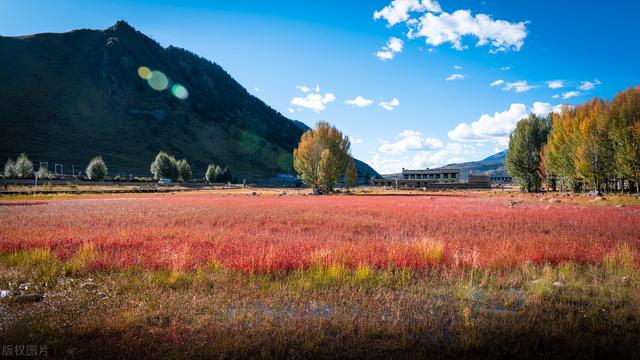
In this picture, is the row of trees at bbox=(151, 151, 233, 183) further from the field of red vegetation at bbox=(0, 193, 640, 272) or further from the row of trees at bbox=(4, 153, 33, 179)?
the field of red vegetation at bbox=(0, 193, 640, 272)

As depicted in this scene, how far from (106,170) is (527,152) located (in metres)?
105

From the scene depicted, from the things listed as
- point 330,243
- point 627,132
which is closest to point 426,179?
point 627,132

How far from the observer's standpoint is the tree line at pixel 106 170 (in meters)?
84.6

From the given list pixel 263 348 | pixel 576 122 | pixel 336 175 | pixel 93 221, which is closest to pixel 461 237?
pixel 263 348

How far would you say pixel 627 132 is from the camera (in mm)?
43812

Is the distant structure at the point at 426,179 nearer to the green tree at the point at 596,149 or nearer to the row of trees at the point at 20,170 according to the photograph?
the green tree at the point at 596,149

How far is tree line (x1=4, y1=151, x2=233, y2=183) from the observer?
84.6 meters

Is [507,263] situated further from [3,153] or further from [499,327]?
[3,153]

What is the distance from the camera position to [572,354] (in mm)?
→ 4691

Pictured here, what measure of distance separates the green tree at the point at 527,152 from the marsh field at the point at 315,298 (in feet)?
200

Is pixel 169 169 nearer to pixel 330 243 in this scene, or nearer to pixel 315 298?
pixel 330 243

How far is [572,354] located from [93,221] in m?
20.8

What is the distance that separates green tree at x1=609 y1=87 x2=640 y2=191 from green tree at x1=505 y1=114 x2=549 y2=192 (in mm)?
17466

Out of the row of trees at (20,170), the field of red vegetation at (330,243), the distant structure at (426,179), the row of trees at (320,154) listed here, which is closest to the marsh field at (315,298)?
the field of red vegetation at (330,243)
